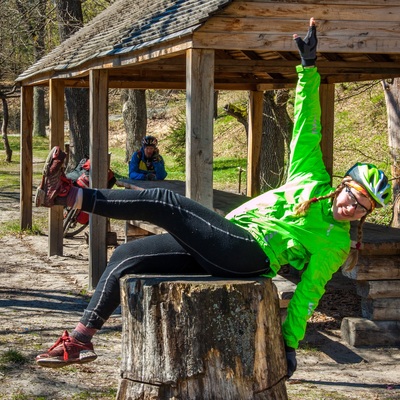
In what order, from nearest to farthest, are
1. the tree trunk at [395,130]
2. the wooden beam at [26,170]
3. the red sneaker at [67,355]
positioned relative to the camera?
the red sneaker at [67,355] < the tree trunk at [395,130] < the wooden beam at [26,170]

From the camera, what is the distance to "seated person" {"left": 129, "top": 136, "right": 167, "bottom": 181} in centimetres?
1215

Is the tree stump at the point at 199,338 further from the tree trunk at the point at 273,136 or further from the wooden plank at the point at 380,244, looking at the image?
the tree trunk at the point at 273,136

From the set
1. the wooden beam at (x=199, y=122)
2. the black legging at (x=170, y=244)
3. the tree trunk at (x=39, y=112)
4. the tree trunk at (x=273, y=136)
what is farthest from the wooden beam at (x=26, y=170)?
the tree trunk at (x=39, y=112)

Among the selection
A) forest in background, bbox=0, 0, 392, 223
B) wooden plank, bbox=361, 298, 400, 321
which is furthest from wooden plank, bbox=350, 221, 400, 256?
forest in background, bbox=0, 0, 392, 223

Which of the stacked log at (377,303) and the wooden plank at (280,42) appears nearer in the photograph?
the wooden plank at (280,42)

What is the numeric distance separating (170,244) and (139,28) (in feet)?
14.9

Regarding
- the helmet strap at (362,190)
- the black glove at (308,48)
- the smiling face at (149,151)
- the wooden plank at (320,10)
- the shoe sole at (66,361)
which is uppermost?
the wooden plank at (320,10)

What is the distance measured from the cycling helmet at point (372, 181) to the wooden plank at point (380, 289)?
356cm

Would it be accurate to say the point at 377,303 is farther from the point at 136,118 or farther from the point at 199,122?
the point at 136,118

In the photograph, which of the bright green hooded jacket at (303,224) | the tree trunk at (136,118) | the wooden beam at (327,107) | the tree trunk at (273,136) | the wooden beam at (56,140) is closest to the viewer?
the bright green hooded jacket at (303,224)

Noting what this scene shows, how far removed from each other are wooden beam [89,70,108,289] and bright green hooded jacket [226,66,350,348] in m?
5.30

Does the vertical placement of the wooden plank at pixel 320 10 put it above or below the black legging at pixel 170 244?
above

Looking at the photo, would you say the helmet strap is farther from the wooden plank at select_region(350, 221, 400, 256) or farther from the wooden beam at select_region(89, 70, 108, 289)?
the wooden beam at select_region(89, 70, 108, 289)

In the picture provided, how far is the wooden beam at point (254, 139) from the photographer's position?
1356 cm
